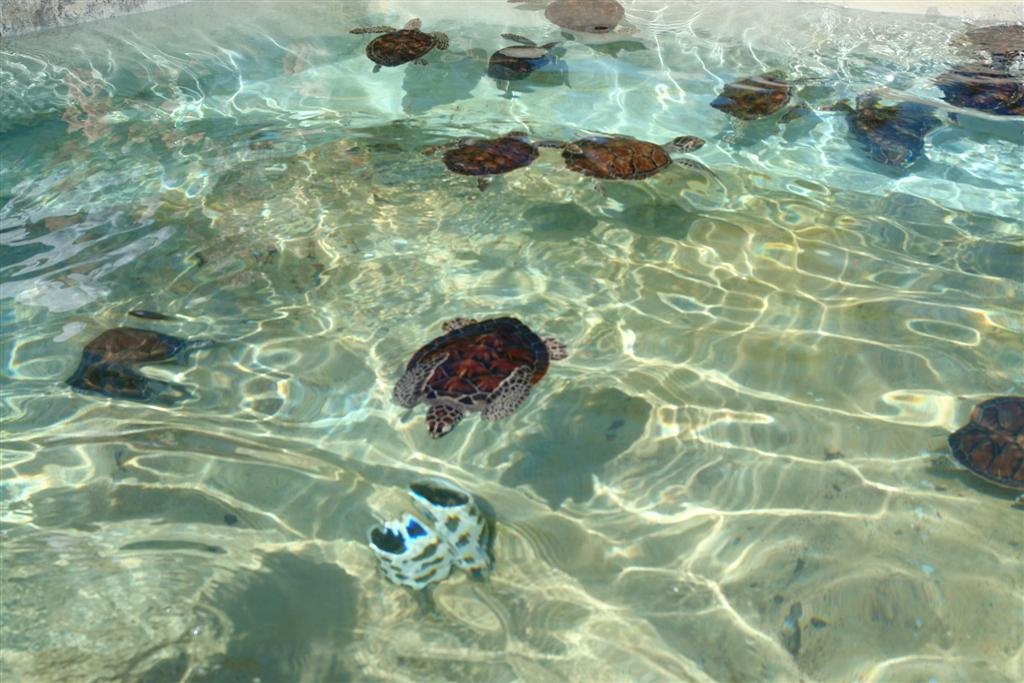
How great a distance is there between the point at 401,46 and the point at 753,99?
11.5ft

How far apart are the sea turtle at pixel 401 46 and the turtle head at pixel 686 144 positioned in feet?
9.80

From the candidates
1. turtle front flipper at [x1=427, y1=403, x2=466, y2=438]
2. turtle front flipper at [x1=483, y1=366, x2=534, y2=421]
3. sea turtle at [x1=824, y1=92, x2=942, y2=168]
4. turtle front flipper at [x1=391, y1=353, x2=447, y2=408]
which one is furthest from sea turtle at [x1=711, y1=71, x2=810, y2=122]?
turtle front flipper at [x1=427, y1=403, x2=466, y2=438]

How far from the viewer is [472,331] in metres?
4.47

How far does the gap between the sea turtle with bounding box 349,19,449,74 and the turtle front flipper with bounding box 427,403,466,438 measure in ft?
16.4

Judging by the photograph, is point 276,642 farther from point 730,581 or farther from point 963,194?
point 963,194

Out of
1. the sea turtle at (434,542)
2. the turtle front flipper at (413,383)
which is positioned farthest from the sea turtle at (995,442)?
the turtle front flipper at (413,383)

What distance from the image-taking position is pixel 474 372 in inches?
162

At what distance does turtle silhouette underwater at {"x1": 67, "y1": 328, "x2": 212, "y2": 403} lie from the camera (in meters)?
4.43

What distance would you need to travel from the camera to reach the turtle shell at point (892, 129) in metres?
6.55

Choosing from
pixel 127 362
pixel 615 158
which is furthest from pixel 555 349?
pixel 127 362

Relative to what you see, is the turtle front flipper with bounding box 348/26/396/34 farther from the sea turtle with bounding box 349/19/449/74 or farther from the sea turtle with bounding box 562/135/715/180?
the sea turtle with bounding box 562/135/715/180

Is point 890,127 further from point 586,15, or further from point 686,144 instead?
point 586,15

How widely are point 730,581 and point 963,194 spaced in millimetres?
4442

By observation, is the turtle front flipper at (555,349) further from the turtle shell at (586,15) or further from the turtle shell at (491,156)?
the turtle shell at (586,15)
